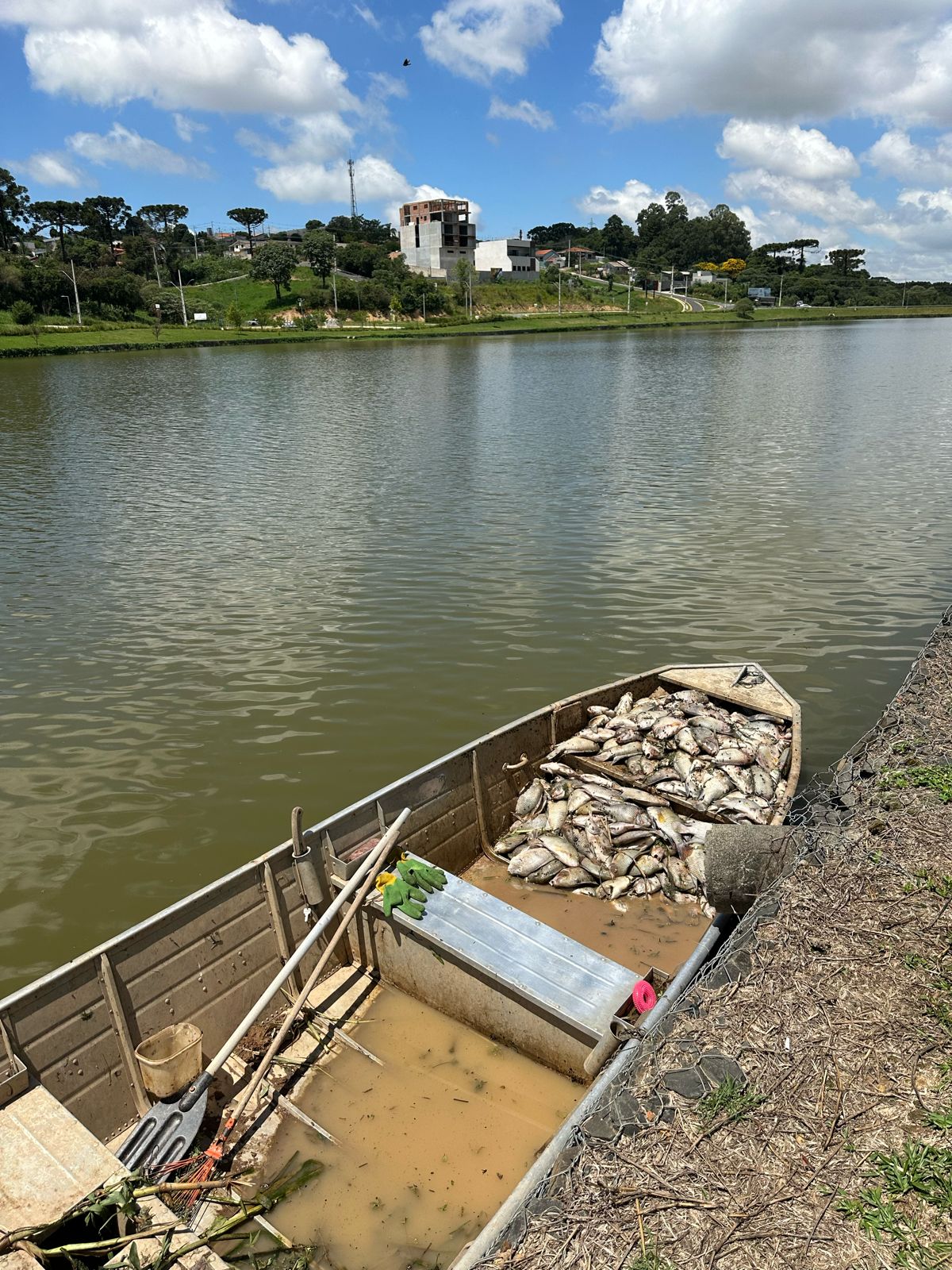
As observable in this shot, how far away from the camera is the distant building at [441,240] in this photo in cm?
15400

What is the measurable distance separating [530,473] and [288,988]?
24305 mm

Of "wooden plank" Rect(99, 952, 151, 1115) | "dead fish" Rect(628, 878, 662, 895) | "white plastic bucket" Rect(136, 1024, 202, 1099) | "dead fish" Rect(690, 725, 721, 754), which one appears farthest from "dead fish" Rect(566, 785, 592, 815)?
"wooden plank" Rect(99, 952, 151, 1115)

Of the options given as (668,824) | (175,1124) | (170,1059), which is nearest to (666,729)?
(668,824)

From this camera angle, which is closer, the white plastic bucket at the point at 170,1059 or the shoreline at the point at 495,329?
the white plastic bucket at the point at 170,1059

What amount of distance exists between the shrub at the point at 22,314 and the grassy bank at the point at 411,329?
76.0 inches

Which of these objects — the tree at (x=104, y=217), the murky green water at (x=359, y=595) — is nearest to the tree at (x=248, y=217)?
the tree at (x=104, y=217)

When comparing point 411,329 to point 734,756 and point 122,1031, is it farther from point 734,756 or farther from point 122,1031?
point 122,1031

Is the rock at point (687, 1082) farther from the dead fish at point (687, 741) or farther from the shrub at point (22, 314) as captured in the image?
the shrub at point (22, 314)

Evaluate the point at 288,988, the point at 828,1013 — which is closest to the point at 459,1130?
the point at 288,988

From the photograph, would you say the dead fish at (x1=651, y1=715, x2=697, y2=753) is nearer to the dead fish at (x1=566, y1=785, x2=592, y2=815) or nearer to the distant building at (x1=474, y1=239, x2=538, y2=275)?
the dead fish at (x1=566, y1=785, x2=592, y2=815)

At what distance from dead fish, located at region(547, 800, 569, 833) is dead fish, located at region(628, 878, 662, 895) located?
3.88ft

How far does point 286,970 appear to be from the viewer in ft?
22.5

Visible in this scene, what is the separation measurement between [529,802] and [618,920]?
2009 mm

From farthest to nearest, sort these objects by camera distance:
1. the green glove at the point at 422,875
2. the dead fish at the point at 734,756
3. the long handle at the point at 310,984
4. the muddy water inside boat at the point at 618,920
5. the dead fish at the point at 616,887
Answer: the dead fish at the point at 734,756 → the dead fish at the point at 616,887 → the muddy water inside boat at the point at 618,920 → the green glove at the point at 422,875 → the long handle at the point at 310,984
